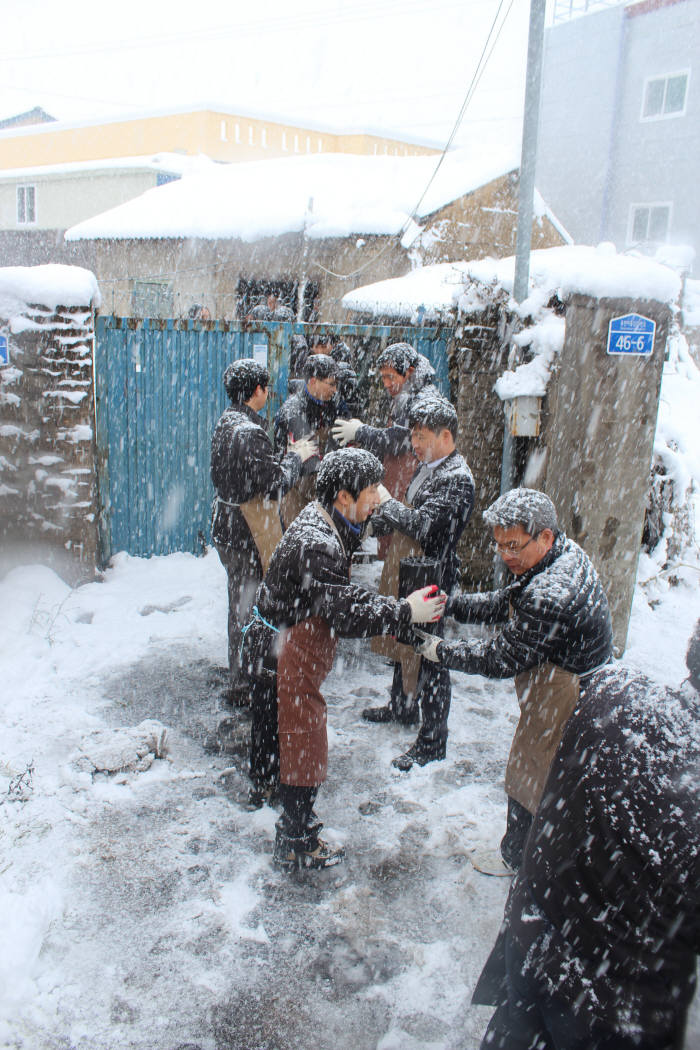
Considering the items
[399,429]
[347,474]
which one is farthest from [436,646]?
[399,429]

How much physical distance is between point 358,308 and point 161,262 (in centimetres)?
753

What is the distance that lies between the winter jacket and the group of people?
12mm

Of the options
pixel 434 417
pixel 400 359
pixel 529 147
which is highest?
pixel 529 147

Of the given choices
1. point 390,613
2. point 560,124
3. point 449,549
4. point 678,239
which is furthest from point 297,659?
point 560,124

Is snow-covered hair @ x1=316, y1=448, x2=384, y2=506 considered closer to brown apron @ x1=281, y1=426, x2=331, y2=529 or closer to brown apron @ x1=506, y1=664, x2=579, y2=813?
brown apron @ x1=506, y1=664, x2=579, y2=813

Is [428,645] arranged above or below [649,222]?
below

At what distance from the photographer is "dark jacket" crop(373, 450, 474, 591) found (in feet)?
13.6

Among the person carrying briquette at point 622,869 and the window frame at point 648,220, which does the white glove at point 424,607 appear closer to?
the person carrying briquette at point 622,869

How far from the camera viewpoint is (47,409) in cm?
621

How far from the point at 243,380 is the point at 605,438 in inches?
100

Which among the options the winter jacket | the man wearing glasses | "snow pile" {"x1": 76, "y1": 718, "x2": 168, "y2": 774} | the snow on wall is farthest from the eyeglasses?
the snow on wall

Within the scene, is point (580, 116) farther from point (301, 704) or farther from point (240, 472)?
point (301, 704)

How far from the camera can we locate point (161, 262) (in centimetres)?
1639

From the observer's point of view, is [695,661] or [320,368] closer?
[695,661]
